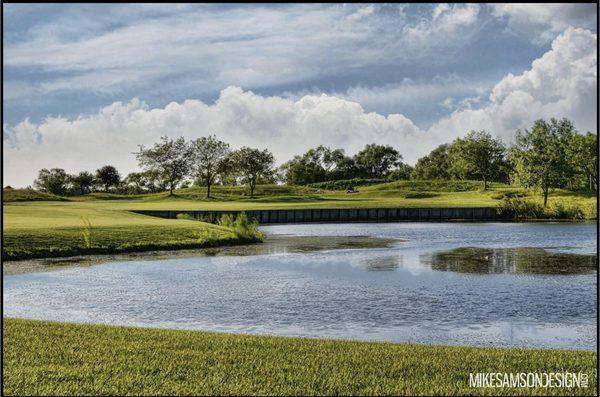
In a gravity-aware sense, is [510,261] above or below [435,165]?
below

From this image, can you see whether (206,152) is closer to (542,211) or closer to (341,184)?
(341,184)

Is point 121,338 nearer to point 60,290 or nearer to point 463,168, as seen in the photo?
point 60,290

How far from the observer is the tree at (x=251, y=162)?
95.2 metres

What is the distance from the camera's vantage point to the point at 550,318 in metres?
12.5

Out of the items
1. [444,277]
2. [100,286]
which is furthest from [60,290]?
[444,277]

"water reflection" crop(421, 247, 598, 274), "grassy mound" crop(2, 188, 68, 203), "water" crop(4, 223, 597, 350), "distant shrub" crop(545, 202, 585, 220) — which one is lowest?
"water" crop(4, 223, 597, 350)

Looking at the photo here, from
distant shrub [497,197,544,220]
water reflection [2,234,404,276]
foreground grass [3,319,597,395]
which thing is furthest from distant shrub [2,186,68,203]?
foreground grass [3,319,597,395]

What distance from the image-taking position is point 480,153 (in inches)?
3903

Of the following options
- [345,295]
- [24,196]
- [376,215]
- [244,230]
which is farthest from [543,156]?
[345,295]

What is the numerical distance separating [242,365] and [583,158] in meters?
77.2

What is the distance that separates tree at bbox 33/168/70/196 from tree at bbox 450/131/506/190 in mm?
59701

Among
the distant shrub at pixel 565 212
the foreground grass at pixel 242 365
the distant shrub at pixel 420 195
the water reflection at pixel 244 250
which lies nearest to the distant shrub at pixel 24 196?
the water reflection at pixel 244 250

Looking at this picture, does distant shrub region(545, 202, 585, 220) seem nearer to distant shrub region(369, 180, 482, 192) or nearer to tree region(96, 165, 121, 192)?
distant shrub region(369, 180, 482, 192)

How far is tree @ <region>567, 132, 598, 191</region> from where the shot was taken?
76.4 meters
